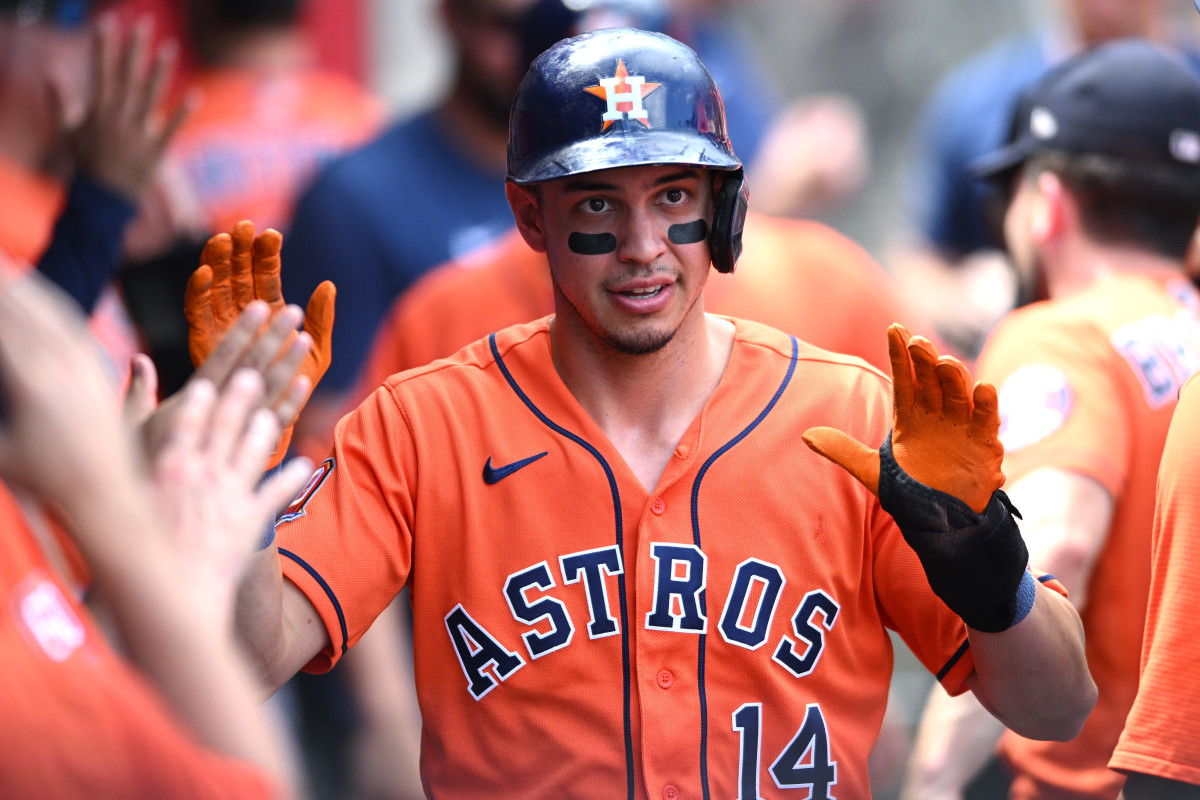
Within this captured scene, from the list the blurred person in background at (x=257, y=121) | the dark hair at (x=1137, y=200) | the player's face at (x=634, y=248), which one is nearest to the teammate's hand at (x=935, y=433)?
the player's face at (x=634, y=248)

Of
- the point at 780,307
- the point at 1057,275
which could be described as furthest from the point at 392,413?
the point at 1057,275

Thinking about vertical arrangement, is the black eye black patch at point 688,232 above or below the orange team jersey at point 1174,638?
above

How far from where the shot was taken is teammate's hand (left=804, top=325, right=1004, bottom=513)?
2.12 meters

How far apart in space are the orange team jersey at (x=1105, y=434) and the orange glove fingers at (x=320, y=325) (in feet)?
4.69

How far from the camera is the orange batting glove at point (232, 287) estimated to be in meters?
2.30

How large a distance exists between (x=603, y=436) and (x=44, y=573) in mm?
970

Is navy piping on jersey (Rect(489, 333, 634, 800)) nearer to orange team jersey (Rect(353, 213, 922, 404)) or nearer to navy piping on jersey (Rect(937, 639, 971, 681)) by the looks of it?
navy piping on jersey (Rect(937, 639, 971, 681))

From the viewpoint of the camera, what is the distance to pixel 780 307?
3.52 meters

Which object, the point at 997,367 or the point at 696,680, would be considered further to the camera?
the point at 997,367

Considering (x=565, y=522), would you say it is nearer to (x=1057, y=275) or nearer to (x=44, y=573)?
(x=44, y=573)

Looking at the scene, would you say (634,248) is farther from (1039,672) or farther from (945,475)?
(1039,672)

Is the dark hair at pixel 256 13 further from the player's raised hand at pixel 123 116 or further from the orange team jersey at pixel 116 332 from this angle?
the player's raised hand at pixel 123 116

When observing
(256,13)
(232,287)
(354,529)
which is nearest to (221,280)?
(232,287)

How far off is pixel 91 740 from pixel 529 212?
53.5 inches
